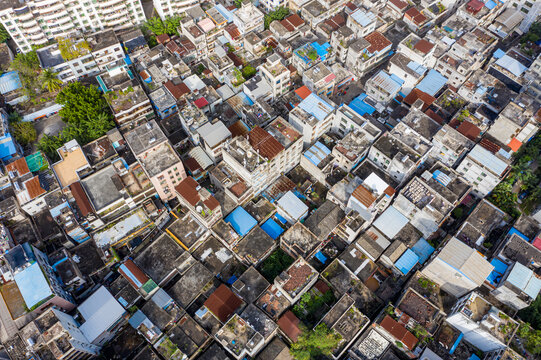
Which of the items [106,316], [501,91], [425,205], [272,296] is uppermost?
[501,91]

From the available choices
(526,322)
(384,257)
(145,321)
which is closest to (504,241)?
(526,322)

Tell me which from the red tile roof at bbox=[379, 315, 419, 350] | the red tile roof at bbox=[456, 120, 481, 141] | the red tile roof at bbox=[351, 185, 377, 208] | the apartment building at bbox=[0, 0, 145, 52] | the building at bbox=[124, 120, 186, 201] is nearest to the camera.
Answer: the red tile roof at bbox=[379, 315, 419, 350]

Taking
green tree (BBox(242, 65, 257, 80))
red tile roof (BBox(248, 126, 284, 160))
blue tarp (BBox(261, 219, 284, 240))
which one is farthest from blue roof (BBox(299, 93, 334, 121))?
blue tarp (BBox(261, 219, 284, 240))

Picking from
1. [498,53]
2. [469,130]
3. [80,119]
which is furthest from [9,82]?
[498,53]

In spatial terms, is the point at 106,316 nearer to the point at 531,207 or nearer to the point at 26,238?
the point at 26,238

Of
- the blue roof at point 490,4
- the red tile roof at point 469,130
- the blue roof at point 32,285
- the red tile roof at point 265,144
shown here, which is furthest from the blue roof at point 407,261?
the blue roof at point 490,4

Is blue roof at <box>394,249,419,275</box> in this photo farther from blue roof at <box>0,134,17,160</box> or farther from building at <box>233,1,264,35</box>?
blue roof at <box>0,134,17,160</box>
